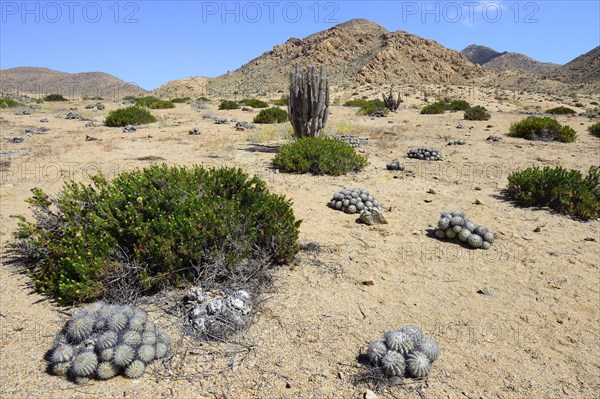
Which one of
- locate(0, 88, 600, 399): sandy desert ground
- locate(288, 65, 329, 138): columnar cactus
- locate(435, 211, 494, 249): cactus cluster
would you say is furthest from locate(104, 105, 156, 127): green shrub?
locate(435, 211, 494, 249): cactus cluster

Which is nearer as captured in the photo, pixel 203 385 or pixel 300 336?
pixel 203 385

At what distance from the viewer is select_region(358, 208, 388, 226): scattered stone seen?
6039 mm

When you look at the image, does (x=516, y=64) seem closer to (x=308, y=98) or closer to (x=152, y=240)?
(x=308, y=98)

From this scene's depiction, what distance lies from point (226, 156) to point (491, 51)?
14856 cm

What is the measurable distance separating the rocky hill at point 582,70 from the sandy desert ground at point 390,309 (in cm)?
6156

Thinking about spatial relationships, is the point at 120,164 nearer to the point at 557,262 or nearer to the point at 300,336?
the point at 300,336

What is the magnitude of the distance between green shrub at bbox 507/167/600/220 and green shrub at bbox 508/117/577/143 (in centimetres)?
733

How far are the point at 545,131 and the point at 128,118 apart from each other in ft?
51.2

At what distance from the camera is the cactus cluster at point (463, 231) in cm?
536

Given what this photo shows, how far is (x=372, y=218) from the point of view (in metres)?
6.07

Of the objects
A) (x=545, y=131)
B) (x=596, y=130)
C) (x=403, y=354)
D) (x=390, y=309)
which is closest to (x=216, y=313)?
(x=403, y=354)

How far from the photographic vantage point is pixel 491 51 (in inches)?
5276

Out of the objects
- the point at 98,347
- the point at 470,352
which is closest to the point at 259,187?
the point at 98,347

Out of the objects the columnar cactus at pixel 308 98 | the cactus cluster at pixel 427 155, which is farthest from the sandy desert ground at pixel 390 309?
the columnar cactus at pixel 308 98
